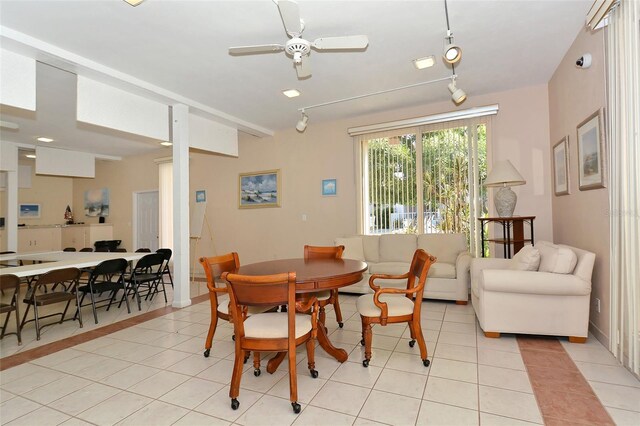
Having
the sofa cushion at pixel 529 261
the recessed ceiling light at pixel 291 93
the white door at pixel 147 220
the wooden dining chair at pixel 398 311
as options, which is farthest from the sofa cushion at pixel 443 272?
the white door at pixel 147 220

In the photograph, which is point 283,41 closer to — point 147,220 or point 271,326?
point 271,326

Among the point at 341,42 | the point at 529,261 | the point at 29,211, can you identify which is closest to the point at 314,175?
the point at 341,42

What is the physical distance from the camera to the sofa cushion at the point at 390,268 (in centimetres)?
464

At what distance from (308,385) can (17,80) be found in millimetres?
3977

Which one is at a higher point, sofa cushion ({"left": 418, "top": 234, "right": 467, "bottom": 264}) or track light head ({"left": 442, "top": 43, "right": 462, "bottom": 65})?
track light head ({"left": 442, "top": 43, "right": 462, "bottom": 65})

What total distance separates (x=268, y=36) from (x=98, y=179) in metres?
8.21

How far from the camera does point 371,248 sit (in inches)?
213

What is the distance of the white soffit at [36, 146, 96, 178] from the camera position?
685 centimetres

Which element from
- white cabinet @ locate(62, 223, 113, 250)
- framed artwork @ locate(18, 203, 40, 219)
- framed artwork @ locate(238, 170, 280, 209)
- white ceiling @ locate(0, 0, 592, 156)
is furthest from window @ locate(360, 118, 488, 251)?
framed artwork @ locate(18, 203, 40, 219)

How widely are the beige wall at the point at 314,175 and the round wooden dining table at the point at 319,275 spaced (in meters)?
3.07

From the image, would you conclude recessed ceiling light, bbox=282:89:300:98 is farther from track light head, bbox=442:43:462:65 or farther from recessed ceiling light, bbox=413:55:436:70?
track light head, bbox=442:43:462:65

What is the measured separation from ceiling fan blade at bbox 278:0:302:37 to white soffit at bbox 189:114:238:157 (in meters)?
3.19

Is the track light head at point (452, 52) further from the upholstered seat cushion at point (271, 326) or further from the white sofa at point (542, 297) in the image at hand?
the upholstered seat cushion at point (271, 326)

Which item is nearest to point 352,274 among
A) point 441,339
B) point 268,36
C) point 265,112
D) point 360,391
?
point 360,391
